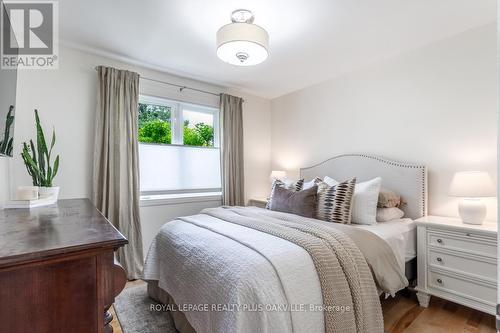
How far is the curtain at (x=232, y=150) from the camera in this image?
351cm

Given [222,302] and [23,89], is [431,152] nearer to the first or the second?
[222,302]

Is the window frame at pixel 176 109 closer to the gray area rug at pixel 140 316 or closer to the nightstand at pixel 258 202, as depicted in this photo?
the nightstand at pixel 258 202

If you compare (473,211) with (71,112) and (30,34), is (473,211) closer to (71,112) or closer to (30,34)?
(71,112)

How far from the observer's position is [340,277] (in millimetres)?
1411

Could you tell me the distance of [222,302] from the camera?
A: 1250 mm

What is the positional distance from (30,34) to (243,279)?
2627mm

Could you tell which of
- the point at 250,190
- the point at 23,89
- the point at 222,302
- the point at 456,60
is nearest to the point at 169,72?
the point at 23,89

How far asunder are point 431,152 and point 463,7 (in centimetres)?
120

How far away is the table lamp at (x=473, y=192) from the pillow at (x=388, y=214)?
490mm

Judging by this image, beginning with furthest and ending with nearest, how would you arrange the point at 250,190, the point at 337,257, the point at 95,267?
the point at 250,190 < the point at 337,257 < the point at 95,267

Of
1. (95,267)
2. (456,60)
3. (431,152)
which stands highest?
(456,60)

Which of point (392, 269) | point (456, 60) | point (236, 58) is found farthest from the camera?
point (456, 60)

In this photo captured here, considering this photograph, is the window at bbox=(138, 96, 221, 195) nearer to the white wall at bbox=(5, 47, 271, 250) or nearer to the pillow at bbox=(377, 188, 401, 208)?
the white wall at bbox=(5, 47, 271, 250)

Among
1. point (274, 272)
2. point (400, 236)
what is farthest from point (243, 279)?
point (400, 236)
